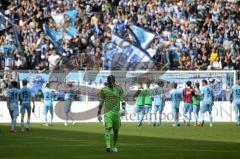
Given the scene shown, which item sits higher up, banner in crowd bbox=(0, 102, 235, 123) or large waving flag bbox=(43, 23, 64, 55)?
large waving flag bbox=(43, 23, 64, 55)

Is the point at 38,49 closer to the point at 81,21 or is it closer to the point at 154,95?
the point at 81,21

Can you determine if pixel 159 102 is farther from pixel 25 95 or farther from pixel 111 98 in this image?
pixel 111 98

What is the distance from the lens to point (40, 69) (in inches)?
1705

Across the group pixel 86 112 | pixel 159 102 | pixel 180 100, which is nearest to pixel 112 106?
pixel 159 102

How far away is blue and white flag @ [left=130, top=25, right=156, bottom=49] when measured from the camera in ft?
150

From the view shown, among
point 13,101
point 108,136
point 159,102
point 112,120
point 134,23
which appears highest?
point 134,23

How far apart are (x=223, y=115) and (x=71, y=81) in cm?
839

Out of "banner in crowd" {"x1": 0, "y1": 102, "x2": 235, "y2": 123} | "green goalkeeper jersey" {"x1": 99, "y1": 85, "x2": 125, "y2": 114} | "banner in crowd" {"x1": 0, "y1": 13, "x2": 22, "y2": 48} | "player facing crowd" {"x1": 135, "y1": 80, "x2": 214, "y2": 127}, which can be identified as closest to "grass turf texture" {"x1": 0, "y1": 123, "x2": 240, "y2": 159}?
"green goalkeeper jersey" {"x1": 99, "y1": 85, "x2": 125, "y2": 114}

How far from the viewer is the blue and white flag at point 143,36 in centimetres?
4575

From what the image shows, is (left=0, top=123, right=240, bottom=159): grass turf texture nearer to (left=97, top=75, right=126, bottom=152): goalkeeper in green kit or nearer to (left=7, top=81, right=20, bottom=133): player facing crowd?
(left=97, top=75, right=126, bottom=152): goalkeeper in green kit

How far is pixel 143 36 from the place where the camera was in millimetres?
46312

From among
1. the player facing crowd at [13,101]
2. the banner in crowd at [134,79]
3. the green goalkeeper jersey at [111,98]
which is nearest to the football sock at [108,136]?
the green goalkeeper jersey at [111,98]

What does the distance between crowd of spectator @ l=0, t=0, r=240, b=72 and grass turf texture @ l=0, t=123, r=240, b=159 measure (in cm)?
925

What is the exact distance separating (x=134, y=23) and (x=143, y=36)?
190cm
